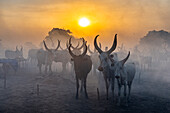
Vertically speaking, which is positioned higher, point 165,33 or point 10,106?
point 165,33

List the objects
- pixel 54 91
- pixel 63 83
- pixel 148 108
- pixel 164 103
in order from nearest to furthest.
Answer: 1. pixel 148 108
2. pixel 164 103
3. pixel 54 91
4. pixel 63 83

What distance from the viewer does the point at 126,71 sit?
9297 mm

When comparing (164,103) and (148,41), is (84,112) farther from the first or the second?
(148,41)

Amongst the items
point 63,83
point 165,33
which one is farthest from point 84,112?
point 165,33

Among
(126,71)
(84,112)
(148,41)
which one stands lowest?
(84,112)

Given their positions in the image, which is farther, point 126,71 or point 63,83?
point 63,83

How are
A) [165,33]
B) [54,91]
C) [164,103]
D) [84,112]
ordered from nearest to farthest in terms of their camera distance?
[84,112], [164,103], [54,91], [165,33]

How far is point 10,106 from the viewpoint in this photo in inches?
352

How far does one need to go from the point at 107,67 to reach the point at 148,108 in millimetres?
3059

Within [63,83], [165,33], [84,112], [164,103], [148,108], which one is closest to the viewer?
[84,112]

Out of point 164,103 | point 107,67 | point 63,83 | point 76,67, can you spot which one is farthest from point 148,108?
point 63,83

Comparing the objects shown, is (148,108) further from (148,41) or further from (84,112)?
(148,41)

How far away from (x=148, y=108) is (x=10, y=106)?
7.26m

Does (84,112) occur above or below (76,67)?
below
